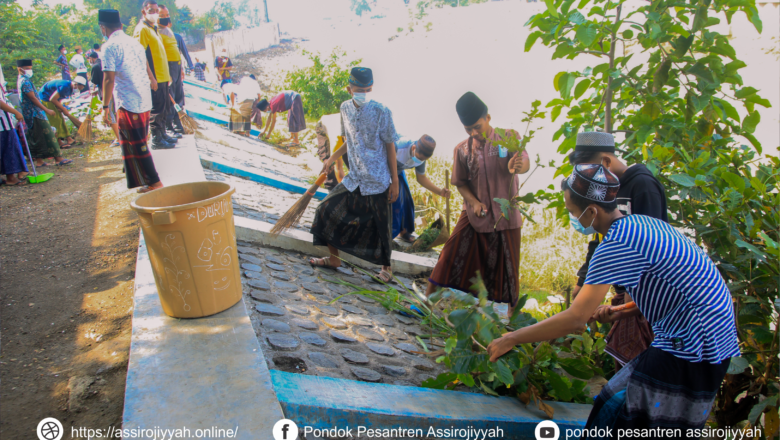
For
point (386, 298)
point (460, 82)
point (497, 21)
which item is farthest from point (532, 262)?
point (497, 21)

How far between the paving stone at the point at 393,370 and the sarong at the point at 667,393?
1.22m

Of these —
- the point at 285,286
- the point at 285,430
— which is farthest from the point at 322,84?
the point at 285,430

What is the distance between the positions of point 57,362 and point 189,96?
14.2 m

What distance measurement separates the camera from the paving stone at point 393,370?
9.01 ft

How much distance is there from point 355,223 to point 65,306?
2195mm

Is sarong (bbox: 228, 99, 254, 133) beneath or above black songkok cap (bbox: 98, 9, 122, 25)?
beneath

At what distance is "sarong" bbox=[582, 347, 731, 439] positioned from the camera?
5.64 feet

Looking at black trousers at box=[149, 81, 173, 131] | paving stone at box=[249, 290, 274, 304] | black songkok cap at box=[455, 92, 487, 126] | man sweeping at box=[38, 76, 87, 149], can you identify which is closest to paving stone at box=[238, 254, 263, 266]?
paving stone at box=[249, 290, 274, 304]

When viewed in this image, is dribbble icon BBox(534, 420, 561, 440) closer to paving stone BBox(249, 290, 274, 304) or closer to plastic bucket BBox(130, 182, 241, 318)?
plastic bucket BBox(130, 182, 241, 318)

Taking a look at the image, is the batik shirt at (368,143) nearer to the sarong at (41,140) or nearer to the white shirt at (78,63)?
the sarong at (41,140)

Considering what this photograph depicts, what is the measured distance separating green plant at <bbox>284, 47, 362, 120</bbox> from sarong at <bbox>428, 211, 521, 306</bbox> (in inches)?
406

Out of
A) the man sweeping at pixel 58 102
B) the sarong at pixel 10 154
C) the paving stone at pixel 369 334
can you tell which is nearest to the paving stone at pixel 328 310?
the paving stone at pixel 369 334

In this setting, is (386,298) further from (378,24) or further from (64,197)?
(378,24)

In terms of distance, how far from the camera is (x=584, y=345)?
2900 millimetres
